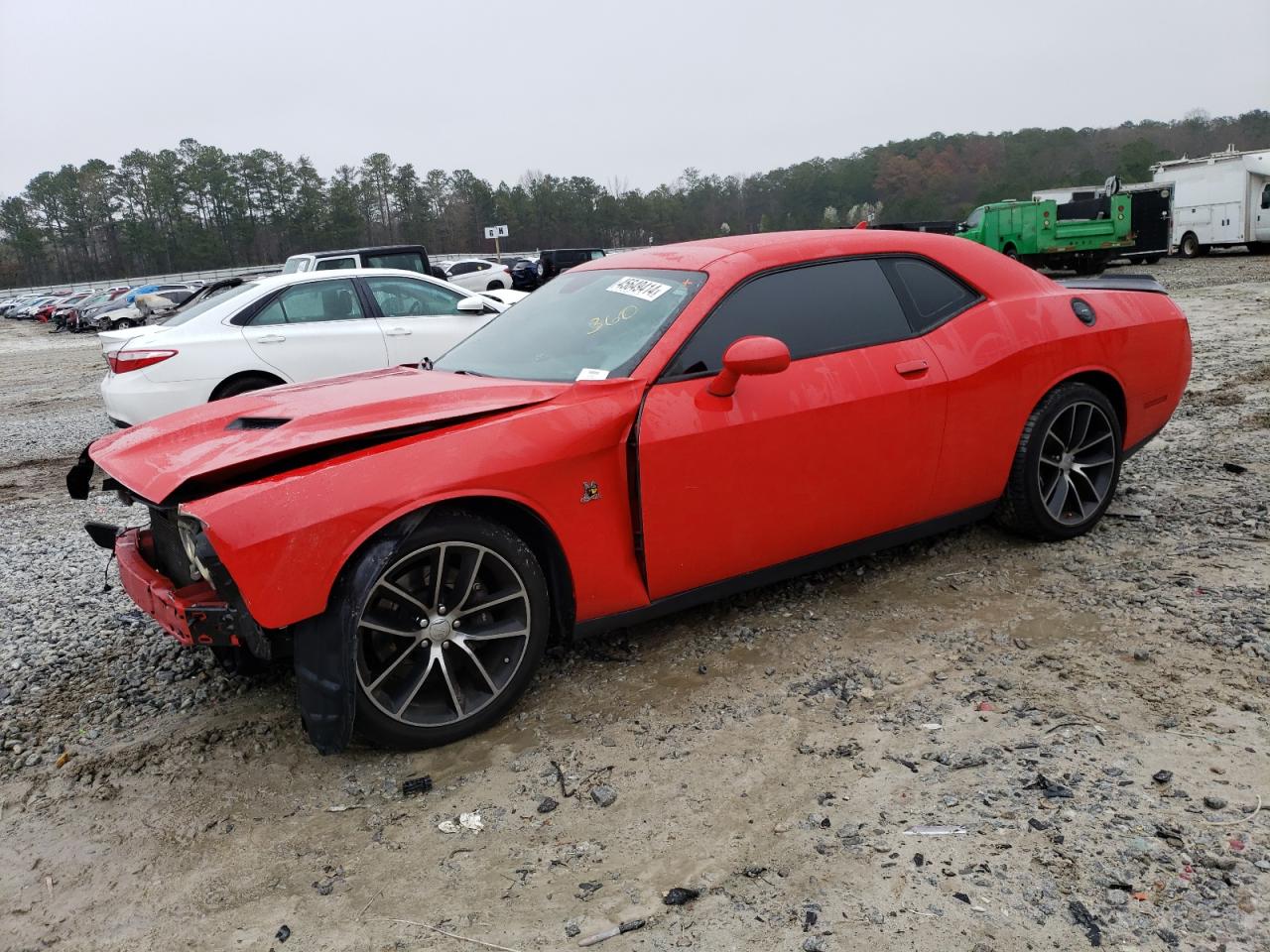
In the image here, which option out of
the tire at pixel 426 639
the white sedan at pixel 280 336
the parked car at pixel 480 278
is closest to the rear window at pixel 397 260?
the white sedan at pixel 280 336

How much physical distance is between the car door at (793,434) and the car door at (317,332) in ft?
17.0

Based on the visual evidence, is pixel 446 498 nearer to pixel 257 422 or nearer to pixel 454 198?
pixel 257 422

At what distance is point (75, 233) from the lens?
9625 centimetres

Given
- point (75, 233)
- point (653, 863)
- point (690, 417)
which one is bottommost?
point (653, 863)

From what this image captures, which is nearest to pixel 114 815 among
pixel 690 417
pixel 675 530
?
pixel 675 530

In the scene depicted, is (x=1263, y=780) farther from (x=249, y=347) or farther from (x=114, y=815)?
(x=249, y=347)

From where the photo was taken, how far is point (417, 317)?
8344 mm

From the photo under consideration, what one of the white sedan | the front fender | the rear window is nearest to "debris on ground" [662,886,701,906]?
the front fender

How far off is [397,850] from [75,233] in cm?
11329

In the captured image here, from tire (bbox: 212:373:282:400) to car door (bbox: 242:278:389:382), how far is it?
6.3 inches

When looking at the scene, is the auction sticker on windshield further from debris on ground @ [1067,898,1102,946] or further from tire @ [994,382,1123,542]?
debris on ground @ [1067,898,1102,946]

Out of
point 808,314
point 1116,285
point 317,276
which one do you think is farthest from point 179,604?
point 317,276

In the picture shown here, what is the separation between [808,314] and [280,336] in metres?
5.51

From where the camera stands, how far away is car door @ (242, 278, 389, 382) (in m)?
7.76
